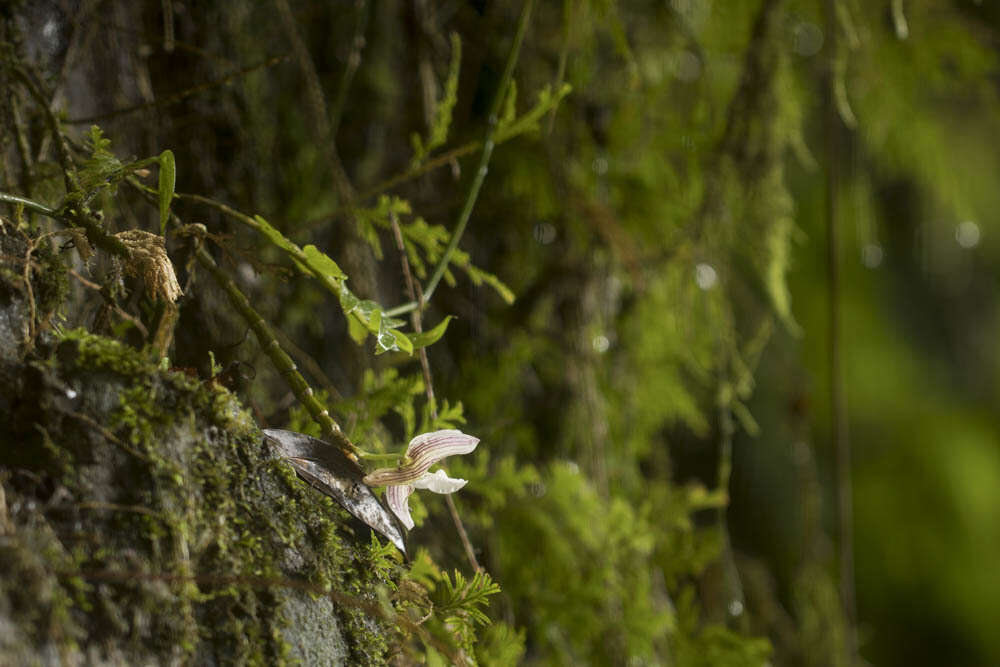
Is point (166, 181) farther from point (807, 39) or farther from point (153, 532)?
point (807, 39)

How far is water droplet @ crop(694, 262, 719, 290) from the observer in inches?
44.2

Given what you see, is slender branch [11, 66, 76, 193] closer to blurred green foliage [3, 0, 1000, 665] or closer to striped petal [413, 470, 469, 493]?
blurred green foliage [3, 0, 1000, 665]

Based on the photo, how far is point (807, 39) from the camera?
1.29m

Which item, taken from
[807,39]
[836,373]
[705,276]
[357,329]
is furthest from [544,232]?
[357,329]

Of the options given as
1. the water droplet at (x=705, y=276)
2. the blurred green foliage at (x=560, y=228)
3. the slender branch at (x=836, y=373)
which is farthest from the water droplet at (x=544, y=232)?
the slender branch at (x=836, y=373)

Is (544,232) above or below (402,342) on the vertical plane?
below

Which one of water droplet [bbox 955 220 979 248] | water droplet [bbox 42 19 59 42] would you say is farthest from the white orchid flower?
water droplet [bbox 955 220 979 248]

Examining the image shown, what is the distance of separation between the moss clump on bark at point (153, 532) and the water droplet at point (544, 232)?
2.56 ft

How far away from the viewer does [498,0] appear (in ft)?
3.48

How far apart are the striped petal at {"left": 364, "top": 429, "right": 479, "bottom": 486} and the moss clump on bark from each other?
39 millimetres

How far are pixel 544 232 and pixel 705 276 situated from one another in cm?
24

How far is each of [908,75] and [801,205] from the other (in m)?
1.00

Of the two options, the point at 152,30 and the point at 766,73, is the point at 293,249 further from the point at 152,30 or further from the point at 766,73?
the point at 766,73

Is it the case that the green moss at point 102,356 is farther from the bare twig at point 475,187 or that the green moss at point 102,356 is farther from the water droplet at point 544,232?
the water droplet at point 544,232
